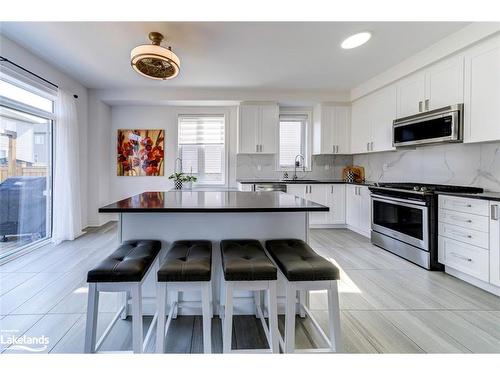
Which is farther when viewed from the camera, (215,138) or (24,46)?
(215,138)

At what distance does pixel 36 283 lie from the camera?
2551 millimetres

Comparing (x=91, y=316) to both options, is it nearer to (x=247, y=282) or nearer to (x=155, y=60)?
(x=247, y=282)

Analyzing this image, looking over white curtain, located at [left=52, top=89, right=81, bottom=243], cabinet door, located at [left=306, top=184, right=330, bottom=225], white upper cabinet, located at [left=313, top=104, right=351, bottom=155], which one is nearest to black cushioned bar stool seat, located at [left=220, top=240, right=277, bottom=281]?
cabinet door, located at [left=306, top=184, right=330, bottom=225]

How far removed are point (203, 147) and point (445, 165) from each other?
4108 mm

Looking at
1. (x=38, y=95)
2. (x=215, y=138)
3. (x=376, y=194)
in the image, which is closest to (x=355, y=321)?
(x=376, y=194)

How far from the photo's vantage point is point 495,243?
230 cm

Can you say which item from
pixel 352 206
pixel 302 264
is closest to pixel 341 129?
pixel 352 206

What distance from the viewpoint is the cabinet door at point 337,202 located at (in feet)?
15.9

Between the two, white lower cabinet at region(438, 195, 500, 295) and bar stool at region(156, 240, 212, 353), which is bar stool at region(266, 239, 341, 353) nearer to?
bar stool at region(156, 240, 212, 353)

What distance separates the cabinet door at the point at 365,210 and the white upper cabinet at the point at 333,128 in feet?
3.46

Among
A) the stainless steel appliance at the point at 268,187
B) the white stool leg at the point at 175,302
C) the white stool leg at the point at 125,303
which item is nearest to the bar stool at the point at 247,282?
the white stool leg at the point at 175,302

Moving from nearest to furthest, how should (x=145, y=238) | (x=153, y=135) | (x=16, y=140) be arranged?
(x=145, y=238), (x=16, y=140), (x=153, y=135)

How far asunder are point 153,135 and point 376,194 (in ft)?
14.1

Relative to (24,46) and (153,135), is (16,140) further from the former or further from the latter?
(153,135)
